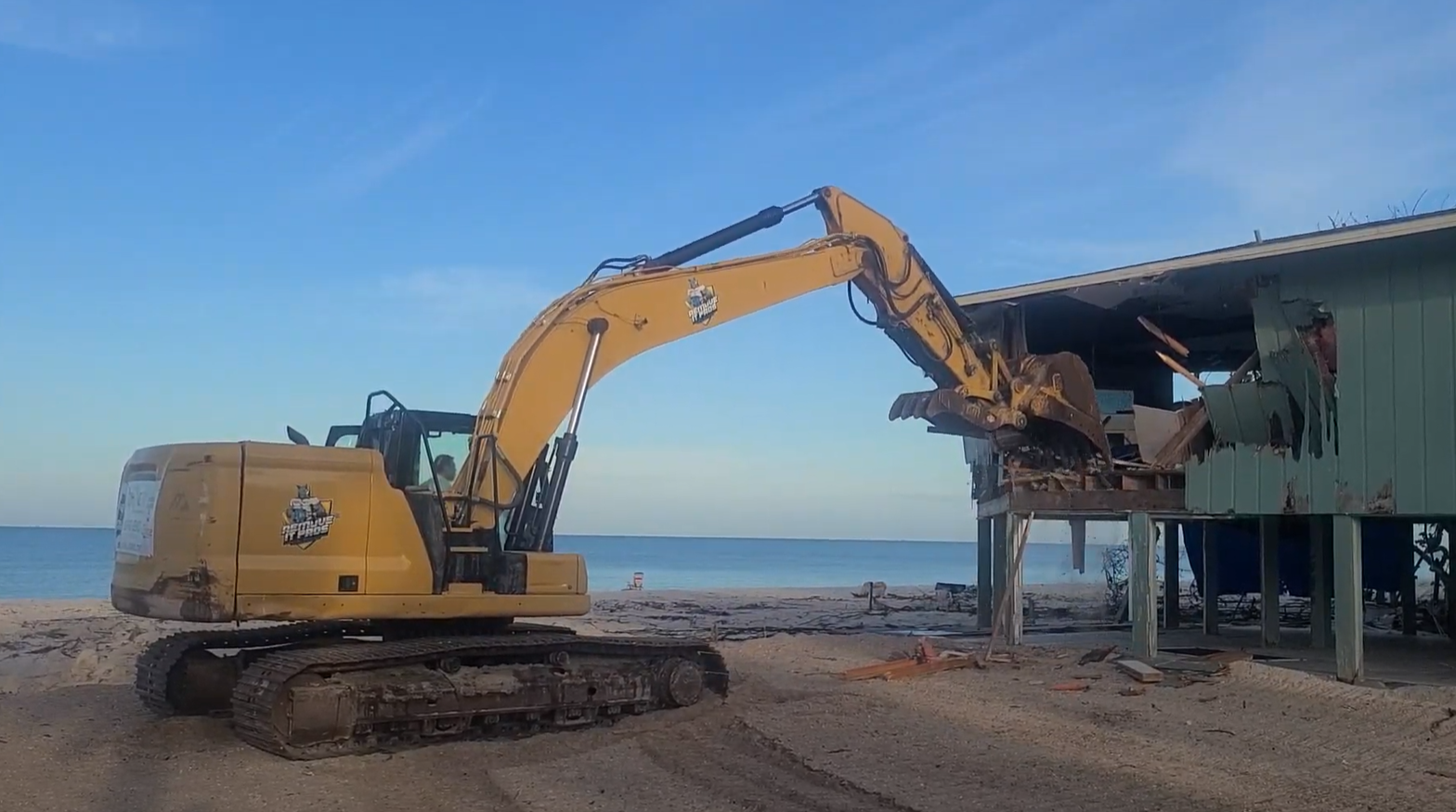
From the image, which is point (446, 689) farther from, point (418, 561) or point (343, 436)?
point (343, 436)

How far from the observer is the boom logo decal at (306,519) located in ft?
32.1

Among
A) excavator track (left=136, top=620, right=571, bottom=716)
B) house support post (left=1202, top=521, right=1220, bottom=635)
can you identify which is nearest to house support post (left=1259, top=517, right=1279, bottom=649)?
house support post (left=1202, top=521, right=1220, bottom=635)

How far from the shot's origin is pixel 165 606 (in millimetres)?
9617

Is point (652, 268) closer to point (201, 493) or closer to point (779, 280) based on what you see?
point (779, 280)

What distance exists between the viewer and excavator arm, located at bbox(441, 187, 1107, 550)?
1070 centimetres

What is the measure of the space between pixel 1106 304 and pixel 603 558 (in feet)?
311

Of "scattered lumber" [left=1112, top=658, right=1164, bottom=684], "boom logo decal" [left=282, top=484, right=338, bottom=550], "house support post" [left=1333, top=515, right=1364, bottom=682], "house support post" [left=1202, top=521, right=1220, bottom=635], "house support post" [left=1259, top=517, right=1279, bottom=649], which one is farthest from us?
"house support post" [left=1202, top=521, right=1220, bottom=635]

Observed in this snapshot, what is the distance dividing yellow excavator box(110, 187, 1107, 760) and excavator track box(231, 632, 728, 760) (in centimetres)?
2

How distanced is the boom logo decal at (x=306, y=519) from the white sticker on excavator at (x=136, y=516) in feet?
3.66

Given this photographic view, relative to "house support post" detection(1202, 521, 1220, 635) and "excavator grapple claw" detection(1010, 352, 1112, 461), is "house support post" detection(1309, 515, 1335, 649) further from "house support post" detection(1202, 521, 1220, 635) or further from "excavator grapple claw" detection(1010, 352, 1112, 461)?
"excavator grapple claw" detection(1010, 352, 1112, 461)

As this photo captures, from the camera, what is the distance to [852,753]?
9969 millimetres

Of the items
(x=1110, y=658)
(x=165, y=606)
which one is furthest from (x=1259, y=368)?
(x=165, y=606)

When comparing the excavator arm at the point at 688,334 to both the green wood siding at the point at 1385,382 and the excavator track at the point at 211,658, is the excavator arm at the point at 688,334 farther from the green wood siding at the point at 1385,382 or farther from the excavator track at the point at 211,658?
the green wood siding at the point at 1385,382

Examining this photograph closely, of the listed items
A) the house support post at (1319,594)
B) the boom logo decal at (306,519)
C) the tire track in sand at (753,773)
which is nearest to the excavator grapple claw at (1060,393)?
the house support post at (1319,594)
